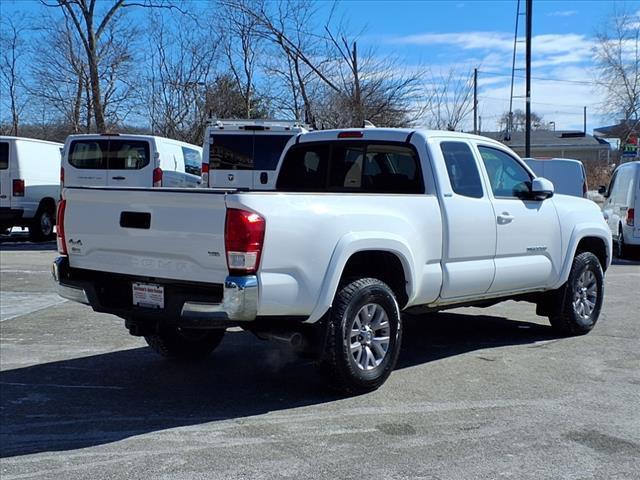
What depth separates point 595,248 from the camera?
26.7 feet

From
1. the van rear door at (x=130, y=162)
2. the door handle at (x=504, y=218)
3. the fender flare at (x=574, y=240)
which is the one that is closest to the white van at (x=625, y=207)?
the fender flare at (x=574, y=240)

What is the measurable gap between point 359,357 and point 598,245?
383 centimetres

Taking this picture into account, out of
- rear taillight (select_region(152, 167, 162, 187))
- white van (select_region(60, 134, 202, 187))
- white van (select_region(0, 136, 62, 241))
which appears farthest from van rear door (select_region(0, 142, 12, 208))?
rear taillight (select_region(152, 167, 162, 187))

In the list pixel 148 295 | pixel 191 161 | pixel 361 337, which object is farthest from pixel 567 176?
pixel 148 295

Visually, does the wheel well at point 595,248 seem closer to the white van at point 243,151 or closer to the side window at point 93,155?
the white van at point 243,151

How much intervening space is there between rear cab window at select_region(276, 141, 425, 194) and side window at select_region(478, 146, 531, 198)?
845 mm

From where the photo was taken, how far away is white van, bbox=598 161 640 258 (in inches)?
559

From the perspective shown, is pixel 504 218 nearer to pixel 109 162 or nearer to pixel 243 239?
pixel 243 239

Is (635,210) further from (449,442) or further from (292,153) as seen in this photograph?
(449,442)

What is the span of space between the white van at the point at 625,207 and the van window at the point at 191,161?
354 inches

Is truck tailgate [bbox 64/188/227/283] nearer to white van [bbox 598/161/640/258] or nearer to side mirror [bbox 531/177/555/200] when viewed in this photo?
side mirror [bbox 531/177/555/200]

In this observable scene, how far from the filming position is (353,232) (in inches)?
209

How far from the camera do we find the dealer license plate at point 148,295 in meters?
5.11

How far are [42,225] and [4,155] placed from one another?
5.95 ft
